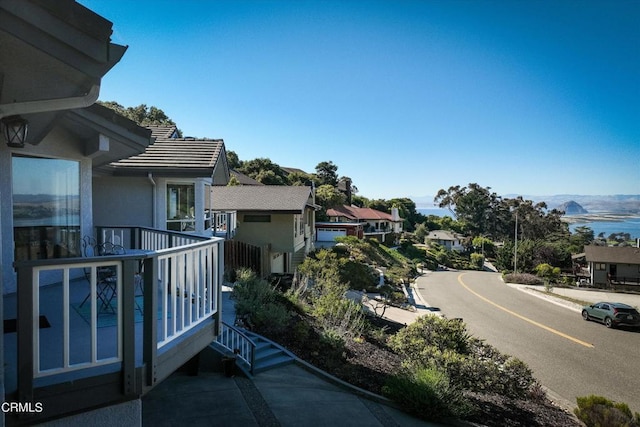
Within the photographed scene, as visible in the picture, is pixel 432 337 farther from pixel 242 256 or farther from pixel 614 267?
pixel 614 267

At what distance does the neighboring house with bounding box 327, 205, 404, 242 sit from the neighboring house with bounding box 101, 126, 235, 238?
39.1 metres

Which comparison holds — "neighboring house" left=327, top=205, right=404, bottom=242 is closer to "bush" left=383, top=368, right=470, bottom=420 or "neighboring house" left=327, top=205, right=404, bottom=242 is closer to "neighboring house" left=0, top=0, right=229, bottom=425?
"bush" left=383, top=368, right=470, bottom=420

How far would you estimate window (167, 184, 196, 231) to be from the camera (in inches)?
408

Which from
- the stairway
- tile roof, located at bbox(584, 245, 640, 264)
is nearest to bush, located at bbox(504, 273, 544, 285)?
tile roof, located at bbox(584, 245, 640, 264)

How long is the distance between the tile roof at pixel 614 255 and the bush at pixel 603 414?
39.5m

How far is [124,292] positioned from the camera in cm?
300

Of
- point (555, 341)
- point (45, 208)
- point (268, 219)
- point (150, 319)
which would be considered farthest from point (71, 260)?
point (555, 341)

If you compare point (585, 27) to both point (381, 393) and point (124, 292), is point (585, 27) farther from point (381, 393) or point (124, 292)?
point (124, 292)

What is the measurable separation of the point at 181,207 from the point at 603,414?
1207cm

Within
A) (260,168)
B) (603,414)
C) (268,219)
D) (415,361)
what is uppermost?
(260,168)

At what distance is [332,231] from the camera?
145 ft

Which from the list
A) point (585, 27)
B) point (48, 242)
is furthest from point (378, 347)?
point (585, 27)

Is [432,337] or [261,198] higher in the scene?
[261,198]

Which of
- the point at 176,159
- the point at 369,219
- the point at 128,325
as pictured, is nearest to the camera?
the point at 128,325
